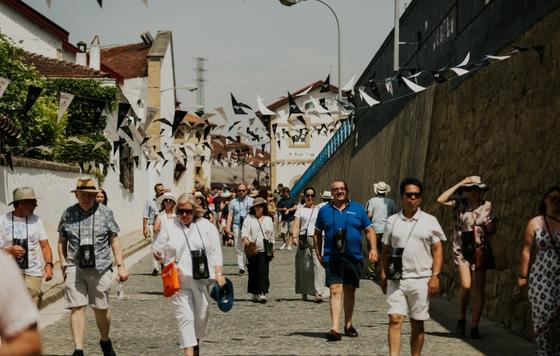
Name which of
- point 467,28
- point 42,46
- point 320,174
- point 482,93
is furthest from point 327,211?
point 42,46

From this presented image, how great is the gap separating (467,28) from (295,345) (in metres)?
7.18

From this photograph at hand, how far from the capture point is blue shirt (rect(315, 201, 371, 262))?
36.0 ft

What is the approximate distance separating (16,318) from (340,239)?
8.37 m

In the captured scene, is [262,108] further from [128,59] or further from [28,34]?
[128,59]

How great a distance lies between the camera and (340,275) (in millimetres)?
10891

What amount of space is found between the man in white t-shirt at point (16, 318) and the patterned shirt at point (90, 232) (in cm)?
673

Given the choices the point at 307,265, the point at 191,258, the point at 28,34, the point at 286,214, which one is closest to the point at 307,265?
the point at 307,265

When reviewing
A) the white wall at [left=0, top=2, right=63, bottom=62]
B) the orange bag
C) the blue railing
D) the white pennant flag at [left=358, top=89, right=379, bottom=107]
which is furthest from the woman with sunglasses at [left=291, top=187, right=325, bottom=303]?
the white wall at [left=0, top=2, right=63, bottom=62]

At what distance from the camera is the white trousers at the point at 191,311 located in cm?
814

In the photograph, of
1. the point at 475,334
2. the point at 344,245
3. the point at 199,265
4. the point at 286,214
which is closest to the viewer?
the point at 199,265

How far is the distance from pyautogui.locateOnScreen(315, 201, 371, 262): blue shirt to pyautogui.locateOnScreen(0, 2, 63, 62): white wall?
31935mm

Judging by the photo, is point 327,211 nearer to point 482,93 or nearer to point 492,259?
point 492,259

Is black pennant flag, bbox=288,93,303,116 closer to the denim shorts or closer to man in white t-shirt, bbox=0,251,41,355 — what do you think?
the denim shorts

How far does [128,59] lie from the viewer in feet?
199
